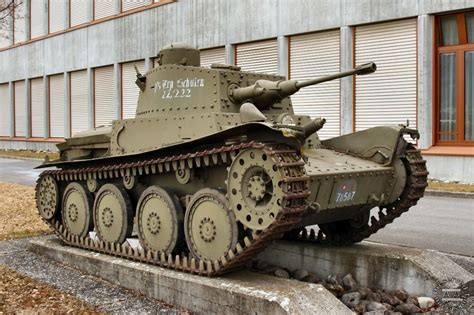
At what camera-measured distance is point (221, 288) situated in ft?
20.6

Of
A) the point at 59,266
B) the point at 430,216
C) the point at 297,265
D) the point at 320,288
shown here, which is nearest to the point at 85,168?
the point at 59,266

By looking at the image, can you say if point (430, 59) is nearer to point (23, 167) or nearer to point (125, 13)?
point (125, 13)

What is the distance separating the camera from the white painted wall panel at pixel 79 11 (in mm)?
33000

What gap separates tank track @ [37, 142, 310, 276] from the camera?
589 cm

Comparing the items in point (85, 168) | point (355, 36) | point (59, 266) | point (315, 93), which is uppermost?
point (355, 36)

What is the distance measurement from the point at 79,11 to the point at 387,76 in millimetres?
20539

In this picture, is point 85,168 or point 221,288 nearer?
point 221,288

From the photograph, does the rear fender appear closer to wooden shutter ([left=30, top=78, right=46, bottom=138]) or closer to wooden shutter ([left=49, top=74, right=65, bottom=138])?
wooden shutter ([left=49, top=74, right=65, bottom=138])

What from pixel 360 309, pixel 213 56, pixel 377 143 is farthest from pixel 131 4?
pixel 360 309

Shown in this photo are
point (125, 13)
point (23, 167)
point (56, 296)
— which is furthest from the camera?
point (125, 13)

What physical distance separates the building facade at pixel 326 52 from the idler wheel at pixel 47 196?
35.2 ft

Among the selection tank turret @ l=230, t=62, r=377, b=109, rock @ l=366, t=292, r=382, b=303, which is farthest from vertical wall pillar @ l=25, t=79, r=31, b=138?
rock @ l=366, t=292, r=382, b=303

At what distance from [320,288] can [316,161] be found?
1.62 meters

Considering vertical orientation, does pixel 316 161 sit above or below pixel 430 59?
below
